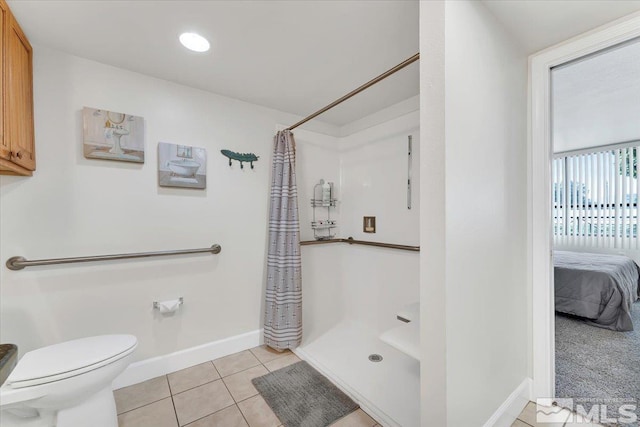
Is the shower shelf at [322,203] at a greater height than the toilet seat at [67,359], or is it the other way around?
the shower shelf at [322,203]

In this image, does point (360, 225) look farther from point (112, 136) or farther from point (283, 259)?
point (112, 136)

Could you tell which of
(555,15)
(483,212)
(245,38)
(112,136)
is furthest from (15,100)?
(555,15)

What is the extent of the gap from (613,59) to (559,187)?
3.77 meters

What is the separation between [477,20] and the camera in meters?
1.17

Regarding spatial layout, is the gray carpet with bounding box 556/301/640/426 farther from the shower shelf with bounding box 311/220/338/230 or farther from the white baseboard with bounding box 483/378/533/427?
the shower shelf with bounding box 311/220/338/230

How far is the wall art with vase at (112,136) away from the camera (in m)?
1.63

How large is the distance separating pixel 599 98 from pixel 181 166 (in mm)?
3917

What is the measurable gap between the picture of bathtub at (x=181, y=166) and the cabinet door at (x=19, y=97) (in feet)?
2.09

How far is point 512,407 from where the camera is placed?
1.42 metres

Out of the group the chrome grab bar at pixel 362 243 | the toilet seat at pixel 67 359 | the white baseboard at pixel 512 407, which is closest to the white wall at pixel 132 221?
the toilet seat at pixel 67 359

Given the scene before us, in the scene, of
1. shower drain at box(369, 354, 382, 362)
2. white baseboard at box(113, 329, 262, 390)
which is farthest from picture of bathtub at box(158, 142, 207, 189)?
shower drain at box(369, 354, 382, 362)

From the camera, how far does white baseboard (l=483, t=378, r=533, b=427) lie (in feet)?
4.29

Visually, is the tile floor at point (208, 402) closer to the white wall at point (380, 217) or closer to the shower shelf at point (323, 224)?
the white wall at point (380, 217)

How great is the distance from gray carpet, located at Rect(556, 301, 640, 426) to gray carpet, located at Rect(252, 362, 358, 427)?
1.40m
